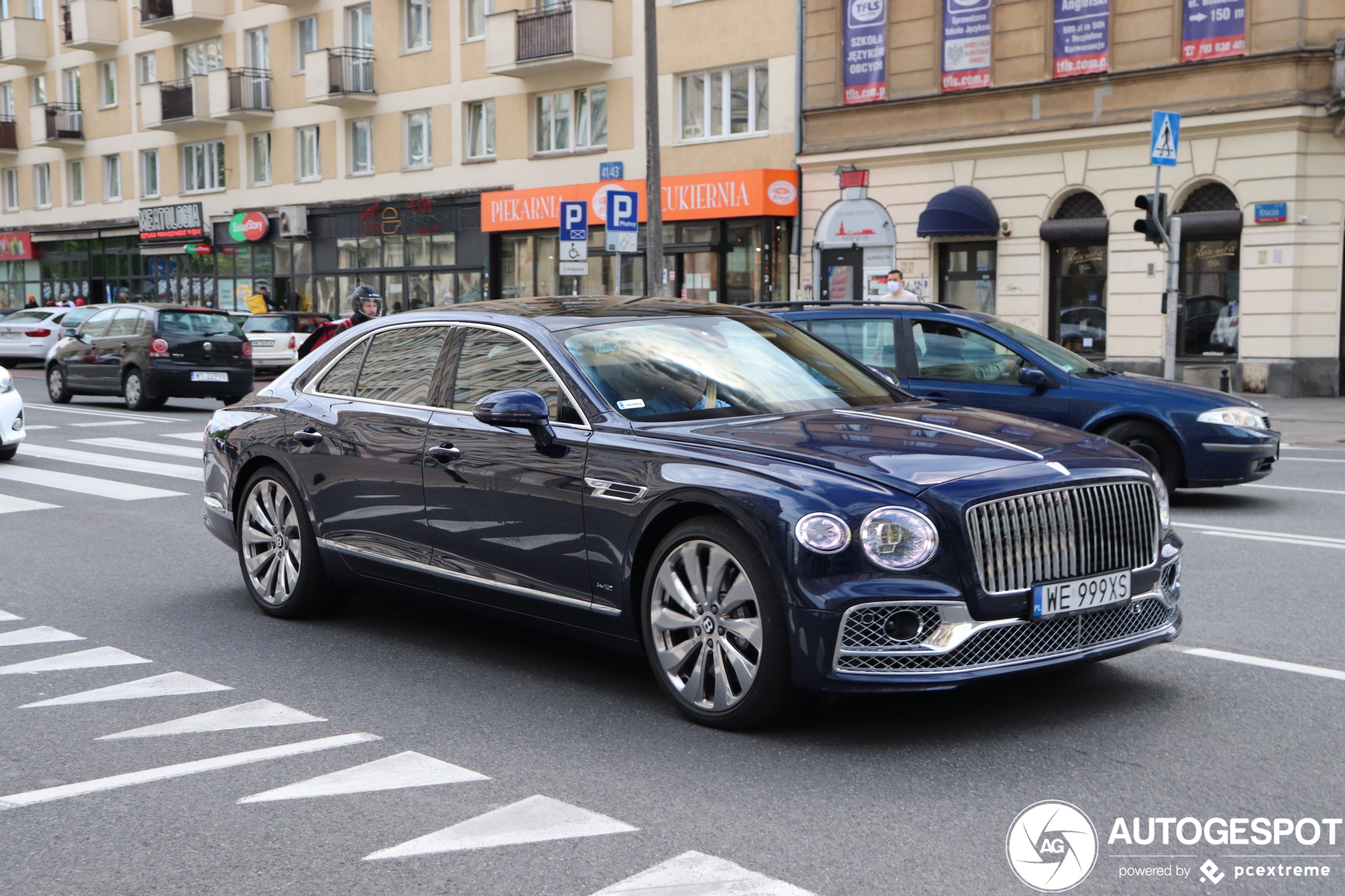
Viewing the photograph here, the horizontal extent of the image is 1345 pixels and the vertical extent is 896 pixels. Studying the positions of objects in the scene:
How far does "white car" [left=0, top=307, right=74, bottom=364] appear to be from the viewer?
3600 centimetres

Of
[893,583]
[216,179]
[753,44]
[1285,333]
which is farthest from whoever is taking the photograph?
[216,179]

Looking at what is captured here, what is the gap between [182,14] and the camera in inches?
1710

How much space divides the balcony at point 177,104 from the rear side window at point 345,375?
128ft

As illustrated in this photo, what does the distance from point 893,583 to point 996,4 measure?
23044 mm

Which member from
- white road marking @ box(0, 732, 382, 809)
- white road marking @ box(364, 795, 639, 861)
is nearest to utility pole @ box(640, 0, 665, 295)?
white road marking @ box(0, 732, 382, 809)

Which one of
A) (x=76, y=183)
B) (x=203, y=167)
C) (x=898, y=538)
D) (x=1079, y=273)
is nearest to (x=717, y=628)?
(x=898, y=538)

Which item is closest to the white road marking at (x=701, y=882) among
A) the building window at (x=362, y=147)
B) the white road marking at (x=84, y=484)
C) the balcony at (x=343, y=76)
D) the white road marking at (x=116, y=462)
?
the white road marking at (x=84, y=484)

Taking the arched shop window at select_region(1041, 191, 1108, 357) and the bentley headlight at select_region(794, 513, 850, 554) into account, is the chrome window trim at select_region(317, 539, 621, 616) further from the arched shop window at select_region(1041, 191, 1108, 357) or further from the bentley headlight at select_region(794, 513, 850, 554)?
the arched shop window at select_region(1041, 191, 1108, 357)

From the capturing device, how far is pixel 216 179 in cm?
4500

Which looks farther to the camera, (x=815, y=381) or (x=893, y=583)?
(x=815, y=381)

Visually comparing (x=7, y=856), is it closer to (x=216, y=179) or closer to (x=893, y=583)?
(x=893, y=583)

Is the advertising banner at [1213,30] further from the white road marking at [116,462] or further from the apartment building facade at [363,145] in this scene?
the white road marking at [116,462]

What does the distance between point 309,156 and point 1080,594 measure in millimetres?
39228

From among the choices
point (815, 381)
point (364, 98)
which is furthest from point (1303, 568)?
point (364, 98)
